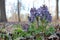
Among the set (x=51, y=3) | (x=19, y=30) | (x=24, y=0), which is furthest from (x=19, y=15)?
(x=19, y=30)

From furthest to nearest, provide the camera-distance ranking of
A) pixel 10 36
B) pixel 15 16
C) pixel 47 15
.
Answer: pixel 15 16 < pixel 10 36 < pixel 47 15

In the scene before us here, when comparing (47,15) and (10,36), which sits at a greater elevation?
(47,15)

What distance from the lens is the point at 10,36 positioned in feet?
5.99

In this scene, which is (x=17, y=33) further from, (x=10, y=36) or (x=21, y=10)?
(x=21, y=10)

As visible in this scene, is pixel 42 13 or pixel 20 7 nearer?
pixel 42 13

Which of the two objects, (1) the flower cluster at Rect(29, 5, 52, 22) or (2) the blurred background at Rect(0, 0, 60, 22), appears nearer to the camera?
(1) the flower cluster at Rect(29, 5, 52, 22)

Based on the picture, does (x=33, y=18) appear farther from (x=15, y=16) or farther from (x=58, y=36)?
(x=15, y=16)

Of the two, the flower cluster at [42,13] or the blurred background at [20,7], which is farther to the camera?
the blurred background at [20,7]

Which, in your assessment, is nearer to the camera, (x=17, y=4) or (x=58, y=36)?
(x=58, y=36)

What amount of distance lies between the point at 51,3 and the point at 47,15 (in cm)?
759

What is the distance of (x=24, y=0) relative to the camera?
9352 millimetres

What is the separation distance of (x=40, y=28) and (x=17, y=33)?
20 centimetres

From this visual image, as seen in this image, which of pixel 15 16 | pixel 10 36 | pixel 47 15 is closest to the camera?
pixel 47 15

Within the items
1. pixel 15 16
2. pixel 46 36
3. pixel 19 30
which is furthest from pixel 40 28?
pixel 15 16
